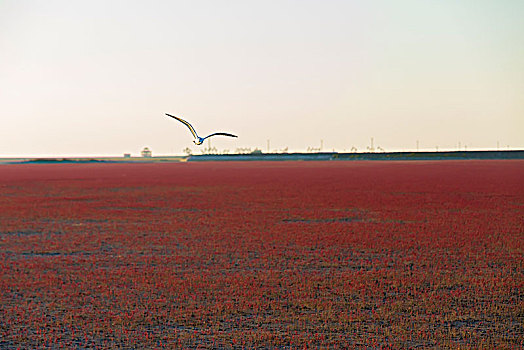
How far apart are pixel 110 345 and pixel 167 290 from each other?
11.5 ft

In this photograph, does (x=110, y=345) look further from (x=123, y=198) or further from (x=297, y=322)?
(x=123, y=198)

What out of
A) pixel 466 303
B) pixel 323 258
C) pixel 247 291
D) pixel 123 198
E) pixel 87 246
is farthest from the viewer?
pixel 123 198

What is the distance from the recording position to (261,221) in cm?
2530

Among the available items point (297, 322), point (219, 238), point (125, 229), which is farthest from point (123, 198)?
point (297, 322)

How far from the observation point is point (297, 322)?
36.2 ft

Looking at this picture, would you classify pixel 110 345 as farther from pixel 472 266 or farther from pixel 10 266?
pixel 472 266

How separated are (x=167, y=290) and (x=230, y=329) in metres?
3.09

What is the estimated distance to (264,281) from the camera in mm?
14102

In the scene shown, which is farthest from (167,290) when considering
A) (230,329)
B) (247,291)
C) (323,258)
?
(323,258)

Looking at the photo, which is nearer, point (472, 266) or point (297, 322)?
point (297, 322)

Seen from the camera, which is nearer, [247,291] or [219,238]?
[247,291]

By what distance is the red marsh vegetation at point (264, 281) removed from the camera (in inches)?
410

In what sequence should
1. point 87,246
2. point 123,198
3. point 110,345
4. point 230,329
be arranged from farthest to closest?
point 123,198 → point 87,246 → point 230,329 → point 110,345

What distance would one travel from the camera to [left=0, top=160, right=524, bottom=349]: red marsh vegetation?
10.4 metres
